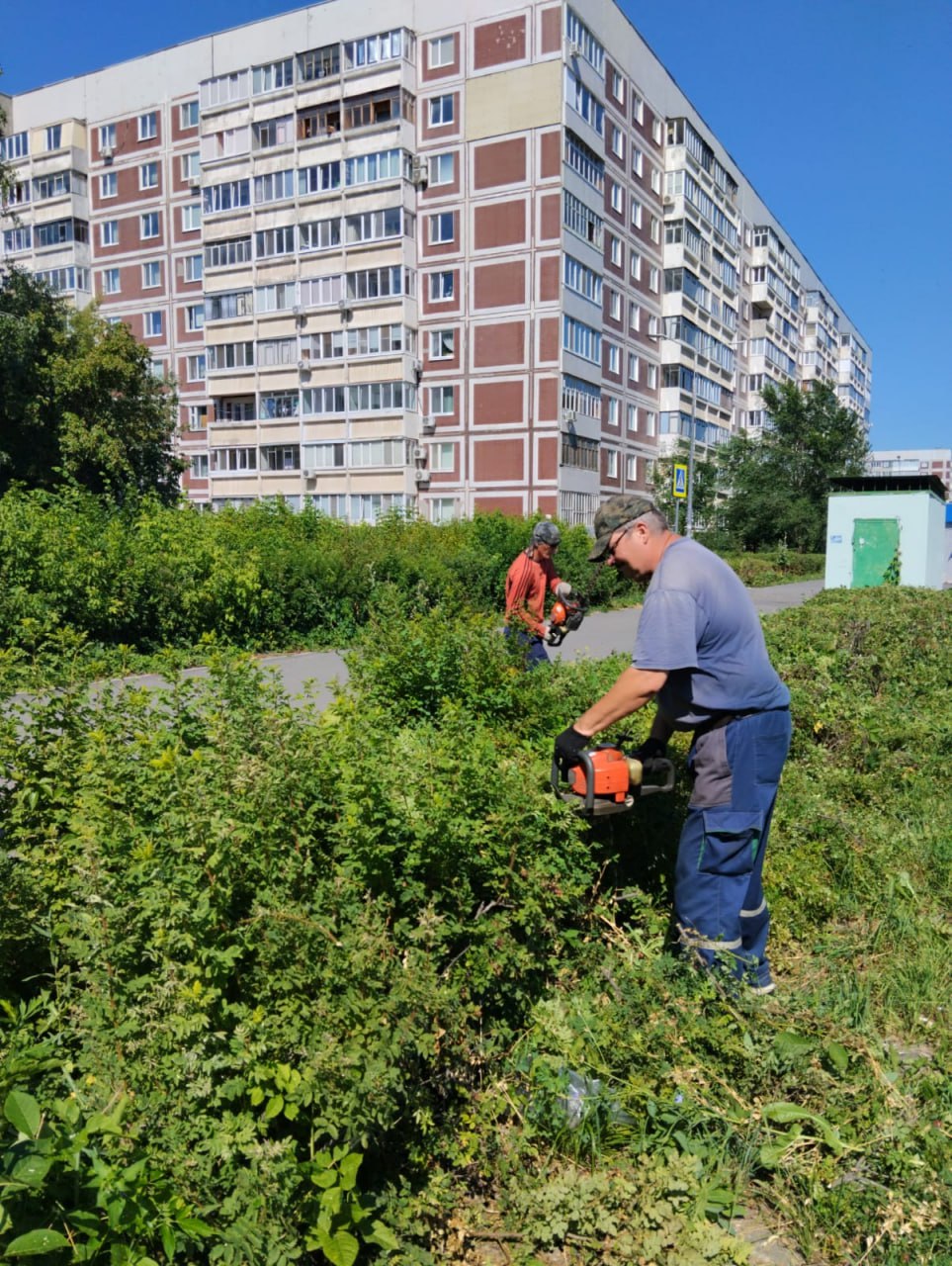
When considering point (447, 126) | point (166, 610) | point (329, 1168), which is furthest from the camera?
point (447, 126)

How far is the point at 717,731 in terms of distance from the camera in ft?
11.6

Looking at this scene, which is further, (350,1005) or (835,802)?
(835,802)

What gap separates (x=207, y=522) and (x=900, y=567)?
1291cm

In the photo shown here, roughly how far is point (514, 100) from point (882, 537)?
2793 centimetres

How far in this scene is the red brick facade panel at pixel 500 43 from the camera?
36875 mm

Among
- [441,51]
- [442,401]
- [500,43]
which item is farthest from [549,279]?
[441,51]

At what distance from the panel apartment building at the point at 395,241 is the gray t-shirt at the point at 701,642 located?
35037mm

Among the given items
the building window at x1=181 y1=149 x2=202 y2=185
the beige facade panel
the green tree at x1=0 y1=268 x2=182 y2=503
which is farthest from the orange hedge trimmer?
the building window at x1=181 y1=149 x2=202 y2=185

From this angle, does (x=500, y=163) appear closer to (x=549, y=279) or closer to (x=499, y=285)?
(x=499, y=285)

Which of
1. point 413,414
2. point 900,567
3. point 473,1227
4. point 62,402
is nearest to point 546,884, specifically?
point 473,1227

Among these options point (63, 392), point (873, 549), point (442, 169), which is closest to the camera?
point (873, 549)

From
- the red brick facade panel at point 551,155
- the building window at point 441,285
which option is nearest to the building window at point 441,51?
the red brick facade panel at point 551,155

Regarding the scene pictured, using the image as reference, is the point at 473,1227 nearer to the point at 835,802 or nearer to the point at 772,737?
the point at 772,737

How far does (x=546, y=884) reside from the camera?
10.3ft
